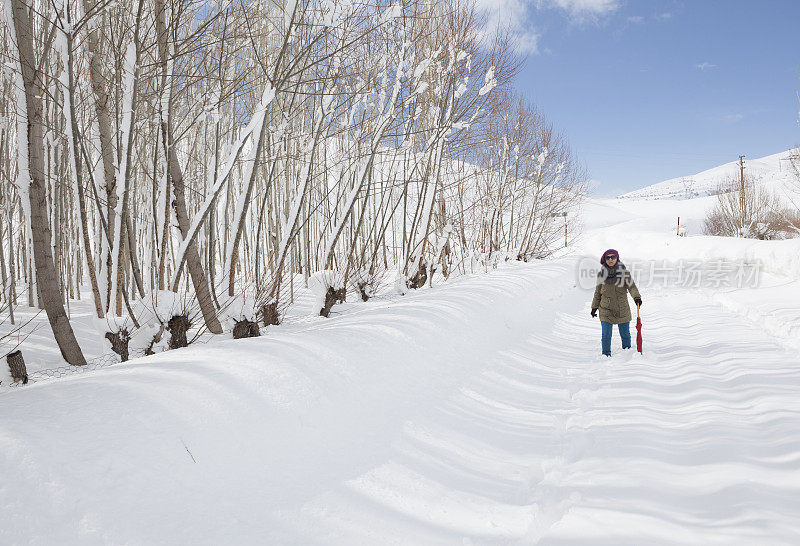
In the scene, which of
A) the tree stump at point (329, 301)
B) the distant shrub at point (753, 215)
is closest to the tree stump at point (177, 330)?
the tree stump at point (329, 301)

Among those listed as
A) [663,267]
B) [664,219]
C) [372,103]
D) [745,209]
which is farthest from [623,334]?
[664,219]

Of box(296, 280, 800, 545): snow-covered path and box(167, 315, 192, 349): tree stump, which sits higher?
box(167, 315, 192, 349): tree stump

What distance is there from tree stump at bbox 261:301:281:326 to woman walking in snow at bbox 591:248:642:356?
12.7ft

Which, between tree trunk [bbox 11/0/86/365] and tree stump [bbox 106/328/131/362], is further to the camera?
tree stump [bbox 106/328/131/362]

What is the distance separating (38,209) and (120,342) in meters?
1.26

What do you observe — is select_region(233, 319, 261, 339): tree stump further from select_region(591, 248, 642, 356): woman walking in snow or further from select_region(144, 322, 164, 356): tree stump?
select_region(591, 248, 642, 356): woman walking in snow

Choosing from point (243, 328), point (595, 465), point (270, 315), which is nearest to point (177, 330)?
point (243, 328)

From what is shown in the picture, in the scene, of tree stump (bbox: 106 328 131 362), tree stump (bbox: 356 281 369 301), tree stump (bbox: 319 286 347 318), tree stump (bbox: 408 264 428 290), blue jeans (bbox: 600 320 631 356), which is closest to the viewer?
tree stump (bbox: 106 328 131 362)

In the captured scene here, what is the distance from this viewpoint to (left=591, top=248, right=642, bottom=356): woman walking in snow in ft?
16.9

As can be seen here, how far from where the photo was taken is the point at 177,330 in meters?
3.91

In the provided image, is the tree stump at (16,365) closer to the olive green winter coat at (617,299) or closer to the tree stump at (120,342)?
the tree stump at (120,342)

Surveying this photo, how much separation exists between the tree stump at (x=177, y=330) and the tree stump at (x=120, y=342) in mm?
339

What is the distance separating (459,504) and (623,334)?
157 inches

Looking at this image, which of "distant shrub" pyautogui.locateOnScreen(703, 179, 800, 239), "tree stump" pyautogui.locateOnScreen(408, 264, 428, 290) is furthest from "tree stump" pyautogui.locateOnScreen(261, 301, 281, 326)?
"distant shrub" pyautogui.locateOnScreen(703, 179, 800, 239)
